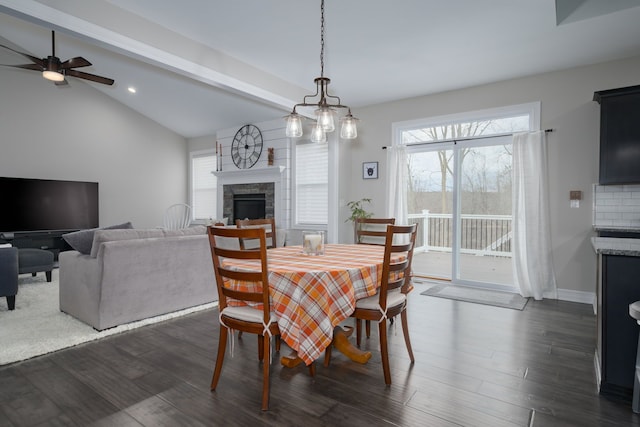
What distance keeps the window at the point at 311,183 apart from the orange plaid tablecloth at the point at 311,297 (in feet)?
12.8

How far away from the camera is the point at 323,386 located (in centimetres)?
217

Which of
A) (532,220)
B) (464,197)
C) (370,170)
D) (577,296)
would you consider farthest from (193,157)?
(577,296)

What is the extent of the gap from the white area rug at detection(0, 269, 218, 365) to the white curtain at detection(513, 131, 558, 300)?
12.1ft

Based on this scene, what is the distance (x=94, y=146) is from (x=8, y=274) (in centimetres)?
416

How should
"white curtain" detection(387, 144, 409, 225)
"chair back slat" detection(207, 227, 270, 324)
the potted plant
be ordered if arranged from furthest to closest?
the potted plant < "white curtain" detection(387, 144, 409, 225) < "chair back slat" detection(207, 227, 270, 324)

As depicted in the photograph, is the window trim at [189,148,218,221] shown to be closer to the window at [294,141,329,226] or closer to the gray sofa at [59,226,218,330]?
the window at [294,141,329,226]

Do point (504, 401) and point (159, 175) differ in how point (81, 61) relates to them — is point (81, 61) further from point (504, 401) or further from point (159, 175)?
point (504, 401)

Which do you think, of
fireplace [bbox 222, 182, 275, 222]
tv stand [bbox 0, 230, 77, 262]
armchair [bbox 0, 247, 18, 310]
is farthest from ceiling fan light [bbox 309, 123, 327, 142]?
tv stand [bbox 0, 230, 77, 262]

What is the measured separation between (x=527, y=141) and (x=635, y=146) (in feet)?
3.36

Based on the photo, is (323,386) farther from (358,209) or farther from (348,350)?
(358,209)

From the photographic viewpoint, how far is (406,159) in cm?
534

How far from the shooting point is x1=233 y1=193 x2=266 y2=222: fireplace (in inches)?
272

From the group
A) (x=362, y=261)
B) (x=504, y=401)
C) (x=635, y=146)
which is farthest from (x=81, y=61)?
(x=635, y=146)

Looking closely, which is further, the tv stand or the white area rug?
the tv stand
